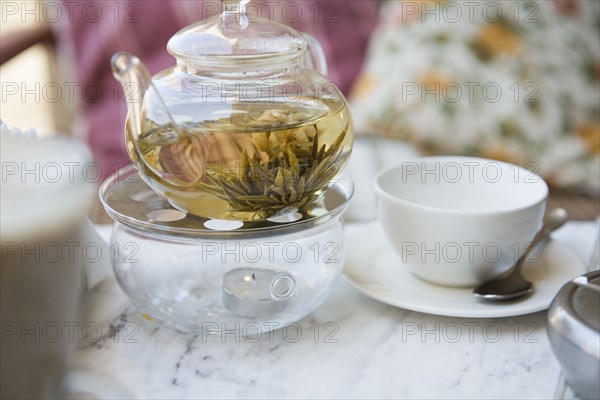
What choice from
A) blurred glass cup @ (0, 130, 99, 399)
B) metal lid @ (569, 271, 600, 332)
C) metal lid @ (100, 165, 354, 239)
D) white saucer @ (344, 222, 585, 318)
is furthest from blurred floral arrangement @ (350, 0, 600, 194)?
blurred glass cup @ (0, 130, 99, 399)

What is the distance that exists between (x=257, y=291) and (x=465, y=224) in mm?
151

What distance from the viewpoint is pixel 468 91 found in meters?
1.02

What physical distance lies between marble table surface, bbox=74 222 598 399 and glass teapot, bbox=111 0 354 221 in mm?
88

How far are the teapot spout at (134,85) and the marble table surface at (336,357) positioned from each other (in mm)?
140

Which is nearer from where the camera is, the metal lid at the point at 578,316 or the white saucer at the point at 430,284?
the metal lid at the point at 578,316

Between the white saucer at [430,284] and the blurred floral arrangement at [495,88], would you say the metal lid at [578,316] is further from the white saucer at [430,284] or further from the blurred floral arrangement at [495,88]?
the blurred floral arrangement at [495,88]

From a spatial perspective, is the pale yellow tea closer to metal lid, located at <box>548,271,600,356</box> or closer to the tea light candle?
the tea light candle

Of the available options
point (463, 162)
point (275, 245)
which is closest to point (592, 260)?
point (463, 162)

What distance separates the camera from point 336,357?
1.54 feet

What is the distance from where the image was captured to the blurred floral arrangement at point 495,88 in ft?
3.28

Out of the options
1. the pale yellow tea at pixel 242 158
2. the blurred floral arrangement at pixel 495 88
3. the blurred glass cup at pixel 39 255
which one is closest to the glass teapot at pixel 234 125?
the pale yellow tea at pixel 242 158

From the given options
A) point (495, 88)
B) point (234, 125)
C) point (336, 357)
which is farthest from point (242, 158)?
point (495, 88)

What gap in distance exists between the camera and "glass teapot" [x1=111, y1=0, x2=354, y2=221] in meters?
0.45

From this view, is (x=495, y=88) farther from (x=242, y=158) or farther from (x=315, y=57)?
(x=242, y=158)
